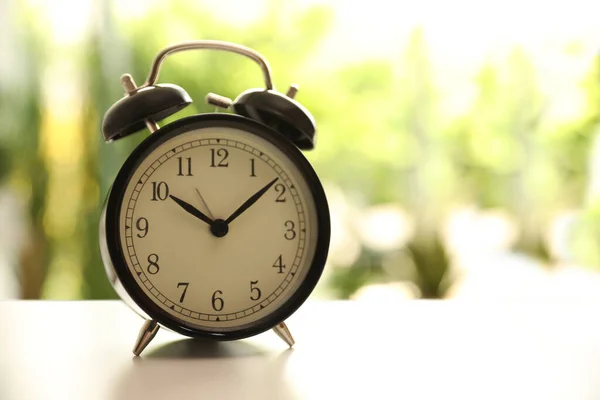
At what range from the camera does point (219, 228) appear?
0.89 meters

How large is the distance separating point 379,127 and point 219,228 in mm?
2122

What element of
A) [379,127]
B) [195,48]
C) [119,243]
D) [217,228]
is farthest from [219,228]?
[379,127]

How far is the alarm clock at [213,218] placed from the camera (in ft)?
2.88

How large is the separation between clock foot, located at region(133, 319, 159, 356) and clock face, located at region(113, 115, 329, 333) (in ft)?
0.08

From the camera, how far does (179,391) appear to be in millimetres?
735

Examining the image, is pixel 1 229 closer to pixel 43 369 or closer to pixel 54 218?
pixel 54 218

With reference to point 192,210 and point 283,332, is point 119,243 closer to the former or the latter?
point 192,210

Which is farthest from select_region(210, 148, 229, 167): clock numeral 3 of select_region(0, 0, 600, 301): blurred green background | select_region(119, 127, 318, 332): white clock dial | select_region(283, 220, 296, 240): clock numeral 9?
select_region(0, 0, 600, 301): blurred green background

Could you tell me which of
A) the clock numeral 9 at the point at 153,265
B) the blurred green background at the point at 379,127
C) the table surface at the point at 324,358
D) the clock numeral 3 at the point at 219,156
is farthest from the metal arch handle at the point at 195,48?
the blurred green background at the point at 379,127

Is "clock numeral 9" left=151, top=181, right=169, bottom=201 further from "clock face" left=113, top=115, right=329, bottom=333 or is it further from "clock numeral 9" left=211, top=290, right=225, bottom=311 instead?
"clock numeral 9" left=211, top=290, right=225, bottom=311

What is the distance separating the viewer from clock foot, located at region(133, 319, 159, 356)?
0.88 meters

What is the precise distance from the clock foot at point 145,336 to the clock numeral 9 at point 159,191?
6.0 inches

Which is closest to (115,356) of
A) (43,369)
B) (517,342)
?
(43,369)

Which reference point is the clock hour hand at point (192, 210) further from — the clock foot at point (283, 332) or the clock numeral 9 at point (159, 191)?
the clock foot at point (283, 332)
